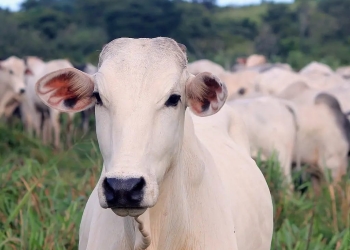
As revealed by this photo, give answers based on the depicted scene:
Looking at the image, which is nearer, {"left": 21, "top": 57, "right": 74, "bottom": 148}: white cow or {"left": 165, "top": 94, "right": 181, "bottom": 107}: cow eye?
{"left": 165, "top": 94, "right": 181, "bottom": 107}: cow eye

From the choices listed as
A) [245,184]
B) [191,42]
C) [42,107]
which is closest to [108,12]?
[191,42]

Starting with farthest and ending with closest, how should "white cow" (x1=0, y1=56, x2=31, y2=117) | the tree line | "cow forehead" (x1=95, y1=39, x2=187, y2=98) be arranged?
the tree line
"white cow" (x1=0, y1=56, x2=31, y2=117)
"cow forehead" (x1=95, y1=39, x2=187, y2=98)

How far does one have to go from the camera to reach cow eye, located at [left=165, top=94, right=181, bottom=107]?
2832 mm

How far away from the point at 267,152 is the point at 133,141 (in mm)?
5495

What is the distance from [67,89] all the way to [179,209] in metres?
0.67

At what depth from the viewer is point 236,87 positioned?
13.2 meters

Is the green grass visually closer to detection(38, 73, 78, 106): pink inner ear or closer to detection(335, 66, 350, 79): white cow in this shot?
detection(38, 73, 78, 106): pink inner ear

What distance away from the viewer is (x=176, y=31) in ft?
136

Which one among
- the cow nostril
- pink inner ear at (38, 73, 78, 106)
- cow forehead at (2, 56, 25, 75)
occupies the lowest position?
cow forehead at (2, 56, 25, 75)

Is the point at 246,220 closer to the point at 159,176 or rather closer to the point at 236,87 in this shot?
the point at 159,176

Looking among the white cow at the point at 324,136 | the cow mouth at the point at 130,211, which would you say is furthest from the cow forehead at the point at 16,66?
the cow mouth at the point at 130,211

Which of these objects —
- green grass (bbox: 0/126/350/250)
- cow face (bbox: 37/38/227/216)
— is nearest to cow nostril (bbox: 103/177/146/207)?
cow face (bbox: 37/38/227/216)

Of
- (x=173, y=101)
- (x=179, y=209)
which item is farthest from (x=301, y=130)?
(x=173, y=101)

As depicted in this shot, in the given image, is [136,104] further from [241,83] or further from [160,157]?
[241,83]
